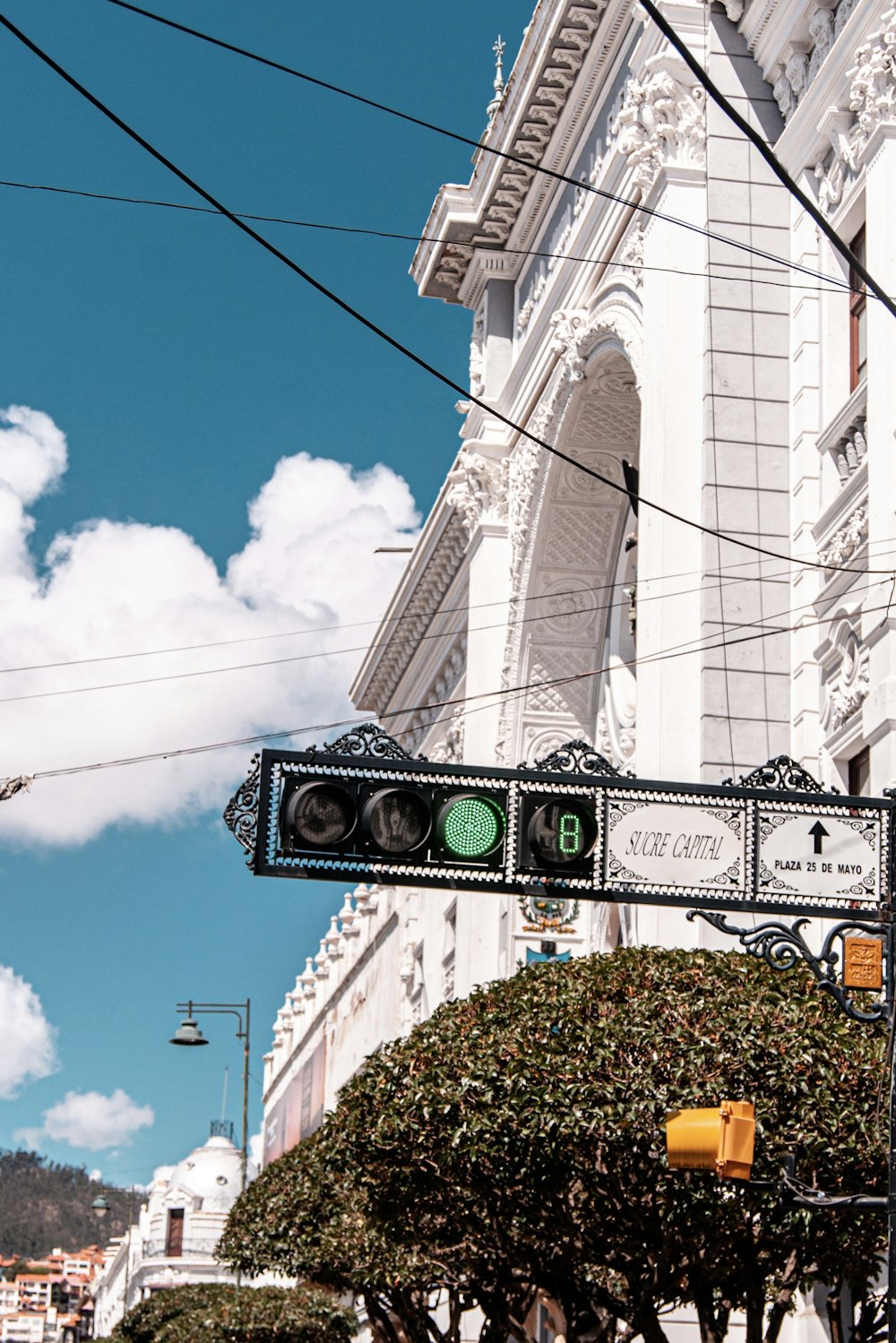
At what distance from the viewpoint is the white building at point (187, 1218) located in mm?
92250

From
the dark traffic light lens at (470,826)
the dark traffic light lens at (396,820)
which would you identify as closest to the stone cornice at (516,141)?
the dark traffic light lens at (470,826)

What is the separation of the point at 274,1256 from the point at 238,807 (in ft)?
54.2

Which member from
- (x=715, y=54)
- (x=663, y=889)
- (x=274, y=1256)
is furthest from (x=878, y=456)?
(x=274, y=1256)

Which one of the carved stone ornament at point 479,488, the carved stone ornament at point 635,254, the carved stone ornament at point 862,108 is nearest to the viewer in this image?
the carved stone ornament at point 862,108

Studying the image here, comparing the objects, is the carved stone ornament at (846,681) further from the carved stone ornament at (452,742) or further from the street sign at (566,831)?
the carved stone ornament at (452,742)

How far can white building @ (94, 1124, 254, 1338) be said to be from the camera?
92.2 meters

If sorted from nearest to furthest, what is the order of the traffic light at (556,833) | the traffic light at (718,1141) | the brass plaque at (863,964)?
the traffic light at (718,1141)
the brass plaque at (863,964)
the traffic light at (556,833)

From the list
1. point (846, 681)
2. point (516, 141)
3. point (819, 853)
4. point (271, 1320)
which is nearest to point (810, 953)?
point (819, 853)

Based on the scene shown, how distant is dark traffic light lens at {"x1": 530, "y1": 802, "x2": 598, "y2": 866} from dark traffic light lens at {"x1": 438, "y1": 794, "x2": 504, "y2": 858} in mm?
227

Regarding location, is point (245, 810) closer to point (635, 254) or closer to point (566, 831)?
point (566, 831)

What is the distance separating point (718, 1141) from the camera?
1153cm

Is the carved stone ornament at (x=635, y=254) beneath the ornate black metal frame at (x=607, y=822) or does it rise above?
above

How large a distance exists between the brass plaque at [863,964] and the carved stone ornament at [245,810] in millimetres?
3526

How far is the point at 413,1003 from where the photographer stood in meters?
43.4
